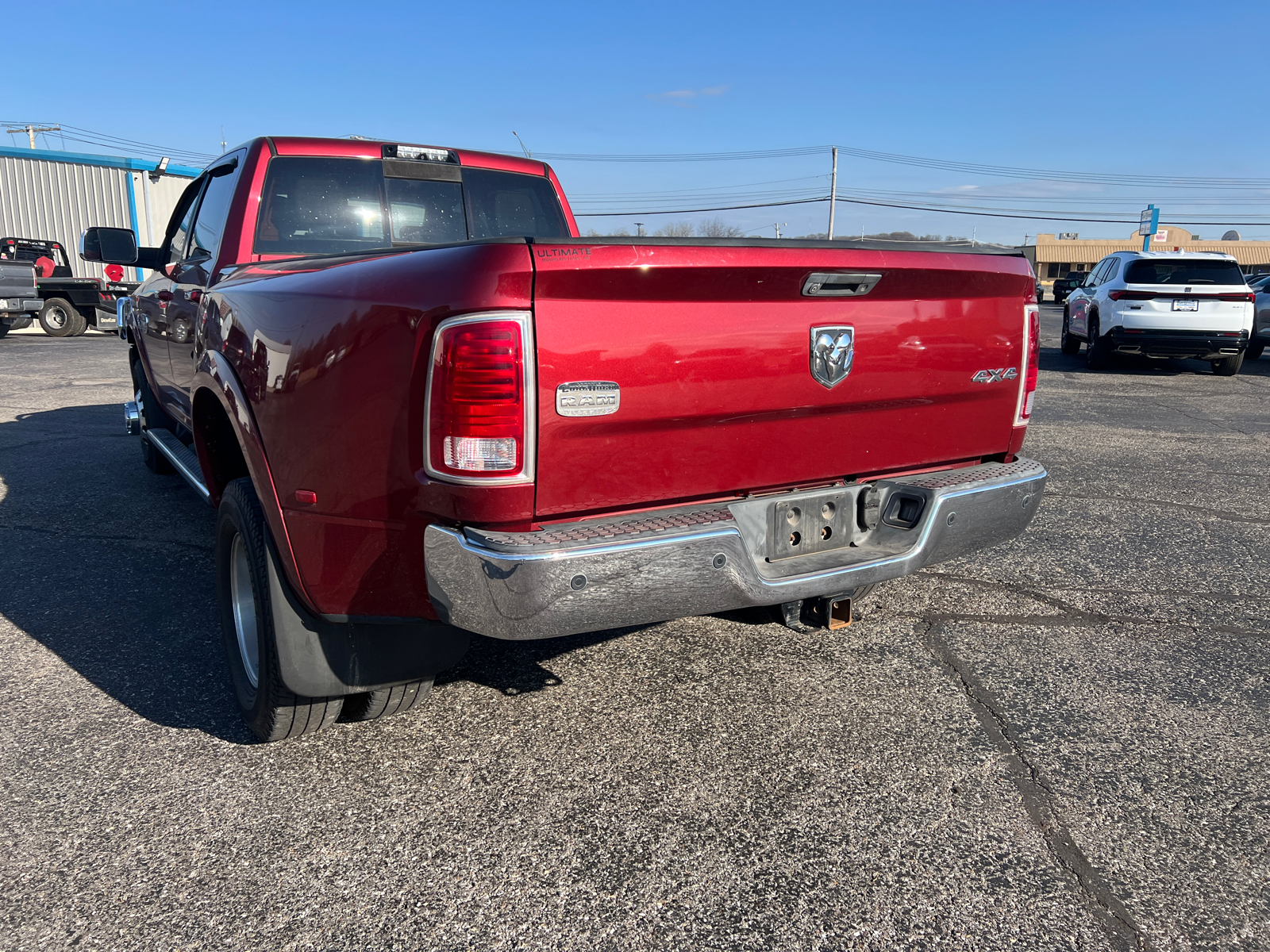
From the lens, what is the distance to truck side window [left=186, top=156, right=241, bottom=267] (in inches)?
154

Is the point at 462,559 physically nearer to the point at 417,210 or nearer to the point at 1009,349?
the point at 1009,349

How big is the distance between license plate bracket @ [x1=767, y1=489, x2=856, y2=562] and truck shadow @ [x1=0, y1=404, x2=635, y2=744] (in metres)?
1.19

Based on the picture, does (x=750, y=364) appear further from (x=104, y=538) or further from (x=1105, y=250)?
(x=1105, y=250)

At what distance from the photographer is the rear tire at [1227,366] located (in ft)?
45.7

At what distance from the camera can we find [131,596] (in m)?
4.19

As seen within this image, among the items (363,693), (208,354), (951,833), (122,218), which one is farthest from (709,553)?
(122,218)

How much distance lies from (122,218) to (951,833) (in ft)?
96.0

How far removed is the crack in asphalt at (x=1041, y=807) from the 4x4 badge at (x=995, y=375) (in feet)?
3.73

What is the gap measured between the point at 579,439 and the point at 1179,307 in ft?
44.7

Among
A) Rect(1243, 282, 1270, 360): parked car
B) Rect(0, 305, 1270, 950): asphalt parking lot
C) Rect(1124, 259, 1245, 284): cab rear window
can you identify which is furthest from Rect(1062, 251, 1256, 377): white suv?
Rect(0, 305, 1270, 950): asphalt parking lot

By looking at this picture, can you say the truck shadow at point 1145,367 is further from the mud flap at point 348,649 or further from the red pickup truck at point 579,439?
the mud flap at point 348,649

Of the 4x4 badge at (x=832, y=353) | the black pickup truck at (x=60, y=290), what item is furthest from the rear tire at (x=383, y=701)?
the black pickup truck at (x=60, y=290)

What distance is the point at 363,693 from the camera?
2910 millimetres

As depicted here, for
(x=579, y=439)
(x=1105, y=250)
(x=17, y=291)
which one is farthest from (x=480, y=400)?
(x=1105, y=250)
